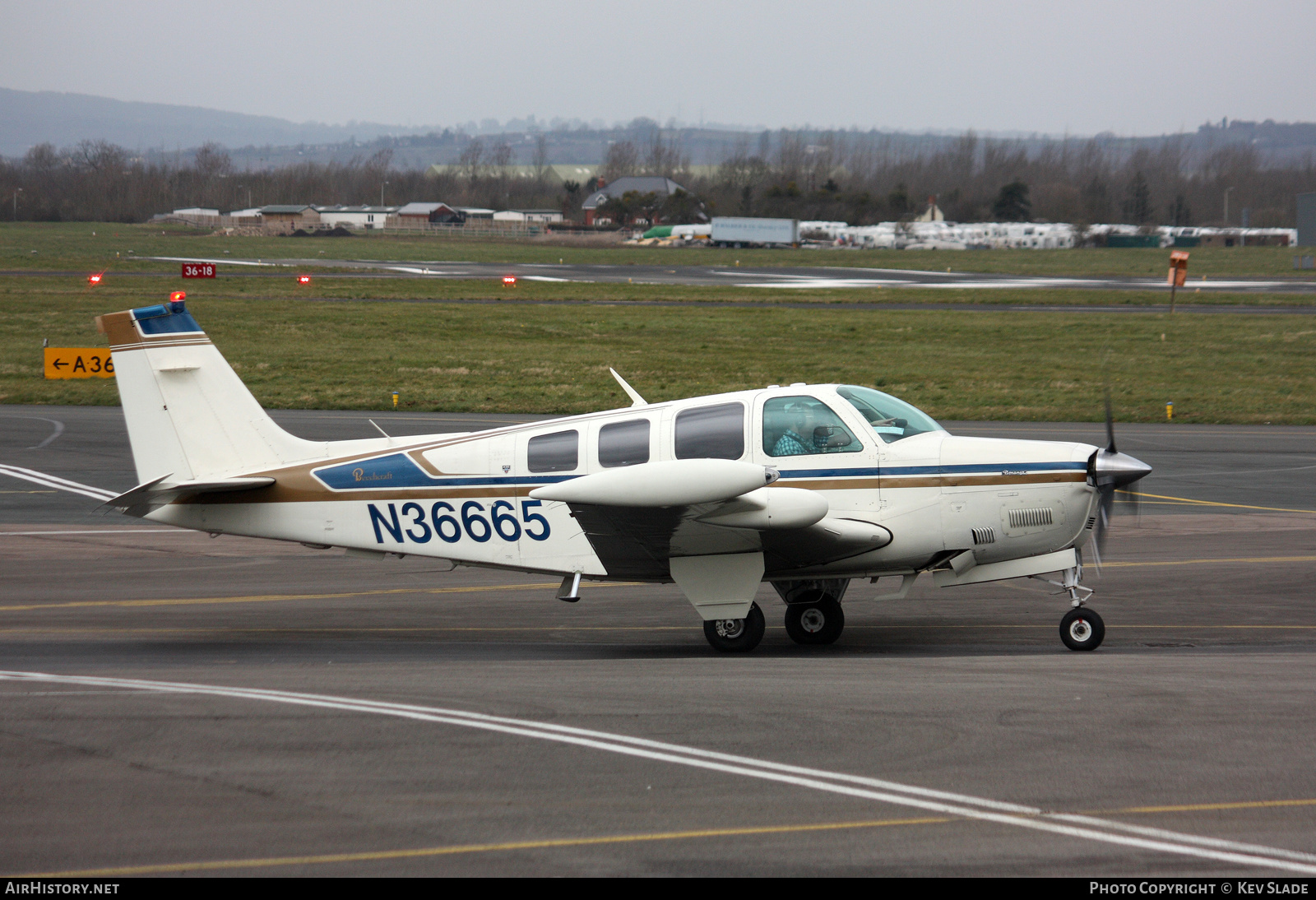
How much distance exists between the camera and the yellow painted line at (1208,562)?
13.3 meters

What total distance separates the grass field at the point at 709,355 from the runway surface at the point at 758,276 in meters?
16.1

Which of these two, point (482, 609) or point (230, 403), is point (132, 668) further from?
point (482, 609)

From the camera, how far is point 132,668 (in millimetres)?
9422

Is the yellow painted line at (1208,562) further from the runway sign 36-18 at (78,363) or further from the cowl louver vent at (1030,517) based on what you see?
the runway sign 36-18 at (78,363)

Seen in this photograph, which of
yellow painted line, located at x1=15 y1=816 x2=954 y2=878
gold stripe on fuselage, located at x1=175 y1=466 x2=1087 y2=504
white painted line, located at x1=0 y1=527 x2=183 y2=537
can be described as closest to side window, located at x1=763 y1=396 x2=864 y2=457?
gold stripe on fuselage, located at x1=175 y1=466 x2=1087 y2=504

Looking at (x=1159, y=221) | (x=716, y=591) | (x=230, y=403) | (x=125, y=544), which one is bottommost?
(x=125, y=544)

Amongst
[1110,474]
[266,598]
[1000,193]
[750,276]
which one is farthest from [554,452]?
[1000,193]

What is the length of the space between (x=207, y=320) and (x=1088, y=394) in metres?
29.0

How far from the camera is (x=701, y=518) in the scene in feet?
30.6

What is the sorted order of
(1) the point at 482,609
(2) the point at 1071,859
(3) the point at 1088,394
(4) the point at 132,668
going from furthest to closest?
(3) the point at 1088,394 → (1) the point at 482,609 → (4) the point at 132,668 → (2) the point at 1071,859

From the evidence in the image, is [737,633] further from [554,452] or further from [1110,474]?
[1110,474]

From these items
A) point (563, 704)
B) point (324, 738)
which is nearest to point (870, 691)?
point (563, 704)

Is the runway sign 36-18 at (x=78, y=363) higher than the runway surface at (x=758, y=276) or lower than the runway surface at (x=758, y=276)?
lower

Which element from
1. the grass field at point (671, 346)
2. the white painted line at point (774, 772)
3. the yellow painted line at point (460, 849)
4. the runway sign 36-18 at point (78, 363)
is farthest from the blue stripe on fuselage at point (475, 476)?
the runway sign 36-18 at point (78, 363)
